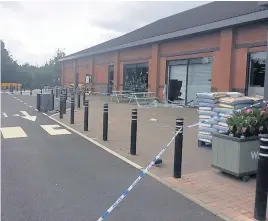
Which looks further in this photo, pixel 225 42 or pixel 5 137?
pixel 225 42

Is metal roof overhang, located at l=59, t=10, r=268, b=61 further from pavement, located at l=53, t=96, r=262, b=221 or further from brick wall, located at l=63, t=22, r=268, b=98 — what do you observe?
pavement, located at l=53, t=96, r=262, b=221

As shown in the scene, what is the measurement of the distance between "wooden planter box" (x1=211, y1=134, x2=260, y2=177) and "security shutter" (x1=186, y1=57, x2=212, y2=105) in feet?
46.9

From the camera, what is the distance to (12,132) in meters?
10.6

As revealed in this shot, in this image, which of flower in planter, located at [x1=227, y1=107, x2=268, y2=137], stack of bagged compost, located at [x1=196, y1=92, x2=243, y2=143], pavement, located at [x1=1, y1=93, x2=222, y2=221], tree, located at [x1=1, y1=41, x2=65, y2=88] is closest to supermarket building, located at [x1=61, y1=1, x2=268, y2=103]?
stack of bagged compost, located at [x1=196, y1=92, x2=243, y2=143]

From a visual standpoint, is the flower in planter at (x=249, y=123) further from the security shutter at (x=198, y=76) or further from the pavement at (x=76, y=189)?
the security shutter at (x=198, y=76)

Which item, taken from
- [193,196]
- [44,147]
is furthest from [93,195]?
[44,147]

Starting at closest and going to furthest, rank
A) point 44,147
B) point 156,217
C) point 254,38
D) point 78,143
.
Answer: point 156,217
point 44,147
point 78,143
point 254,38

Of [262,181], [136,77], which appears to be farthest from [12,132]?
[136,77]

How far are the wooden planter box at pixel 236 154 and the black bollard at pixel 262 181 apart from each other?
1466 mm

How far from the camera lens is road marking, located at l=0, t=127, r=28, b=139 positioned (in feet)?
32.4

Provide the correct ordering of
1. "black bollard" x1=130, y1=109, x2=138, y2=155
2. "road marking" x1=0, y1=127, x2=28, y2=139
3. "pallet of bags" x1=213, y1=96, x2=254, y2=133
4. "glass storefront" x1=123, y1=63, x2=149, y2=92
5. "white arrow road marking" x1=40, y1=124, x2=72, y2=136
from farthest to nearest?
1. "glass storefront" x1=123, y1=63, x2=149, y2=92
2. "white arrow road marking" x1=40, y1=124, x2=72, y2=136
3. "road marking" x1=0, y1=127, x2=28, y2=139
4. "black bollard" x1=130, y1=109, x2=138, y2=155
5. "pallet of bags" x1=213, y1=96, x2=254, y2=133

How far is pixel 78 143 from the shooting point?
29.9ft

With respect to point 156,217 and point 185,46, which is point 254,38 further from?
point 156,217

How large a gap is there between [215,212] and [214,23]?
15.0m
